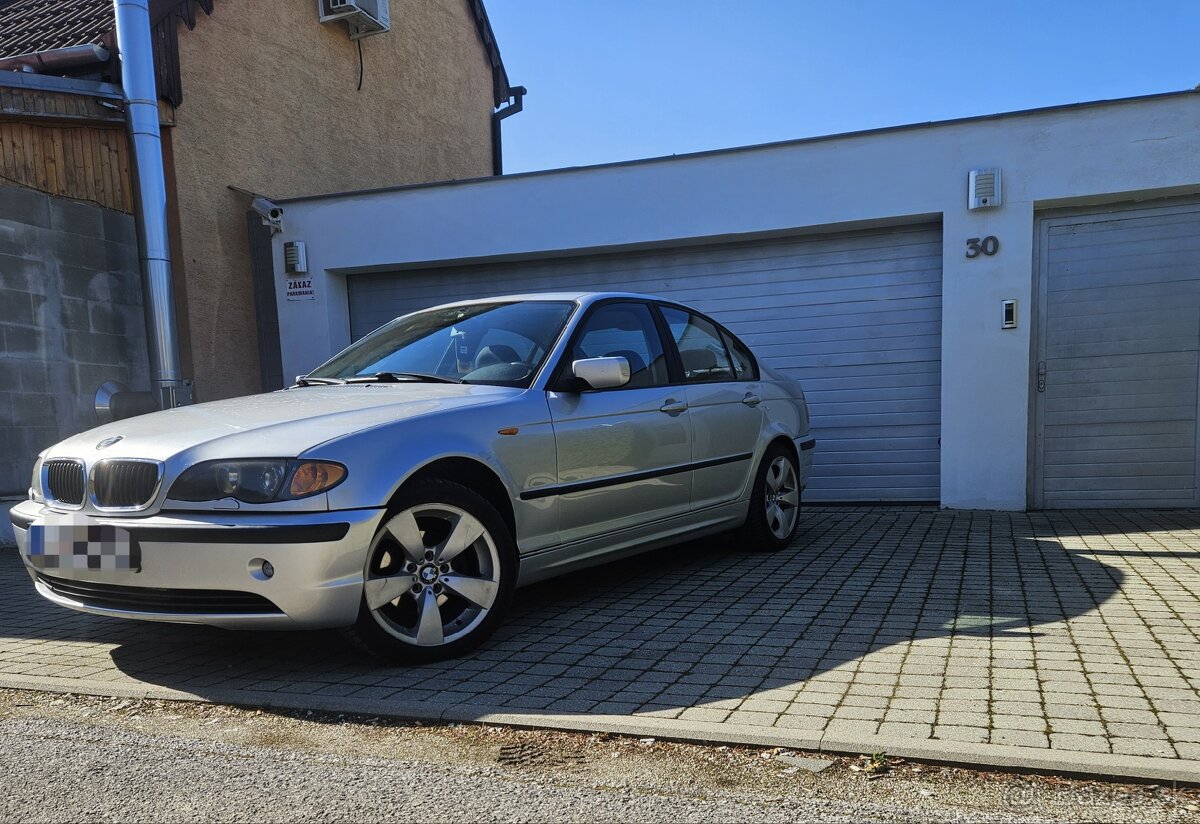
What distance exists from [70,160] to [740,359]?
609 cm

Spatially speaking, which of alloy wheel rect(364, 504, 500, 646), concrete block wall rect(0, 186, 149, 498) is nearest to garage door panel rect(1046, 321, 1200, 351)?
alloy wheel rect(364, 504, 500, 646)

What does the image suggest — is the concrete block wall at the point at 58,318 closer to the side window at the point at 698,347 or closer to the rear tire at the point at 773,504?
the side window at the point at 698,347

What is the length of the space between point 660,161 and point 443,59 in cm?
746

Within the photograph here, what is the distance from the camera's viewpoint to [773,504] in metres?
6.14

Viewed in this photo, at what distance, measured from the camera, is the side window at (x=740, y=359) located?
6.00m

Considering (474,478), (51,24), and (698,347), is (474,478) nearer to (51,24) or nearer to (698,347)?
(698,347)

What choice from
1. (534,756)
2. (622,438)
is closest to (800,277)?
(622,438)

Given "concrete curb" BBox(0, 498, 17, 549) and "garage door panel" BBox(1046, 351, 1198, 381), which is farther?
"garage door panel" BBox(1046, 351, 1198, 381)

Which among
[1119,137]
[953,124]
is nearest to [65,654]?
[953,124]

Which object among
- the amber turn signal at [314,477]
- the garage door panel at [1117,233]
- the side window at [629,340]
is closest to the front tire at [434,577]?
the amber turn signal at [314,477]

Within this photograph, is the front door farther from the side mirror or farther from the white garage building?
the white garage building

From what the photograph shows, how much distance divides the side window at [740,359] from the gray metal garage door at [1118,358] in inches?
130

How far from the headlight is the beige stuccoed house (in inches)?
224

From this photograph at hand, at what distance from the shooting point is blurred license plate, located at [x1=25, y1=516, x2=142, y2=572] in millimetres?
3438
